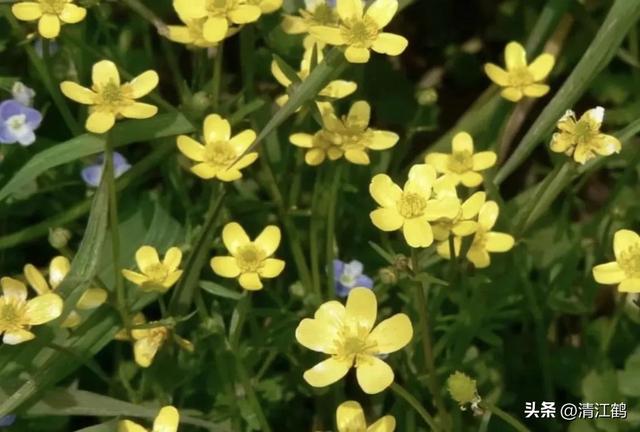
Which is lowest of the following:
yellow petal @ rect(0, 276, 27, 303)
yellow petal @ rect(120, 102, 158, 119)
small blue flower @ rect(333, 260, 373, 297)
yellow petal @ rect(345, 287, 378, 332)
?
small blue flower @ rect(333, 260, 373, 297)

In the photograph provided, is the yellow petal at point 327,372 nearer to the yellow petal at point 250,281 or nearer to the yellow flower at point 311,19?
the yellow petal at point 250,281

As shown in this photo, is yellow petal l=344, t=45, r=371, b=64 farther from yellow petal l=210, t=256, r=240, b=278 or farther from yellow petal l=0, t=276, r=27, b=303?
yellow petal l=0, t=276, r=27, b=303

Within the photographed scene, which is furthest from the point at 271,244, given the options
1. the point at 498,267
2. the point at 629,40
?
the point at 629,40

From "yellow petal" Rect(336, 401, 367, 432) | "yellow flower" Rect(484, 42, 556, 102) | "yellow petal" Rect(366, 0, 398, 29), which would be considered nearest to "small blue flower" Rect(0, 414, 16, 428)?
"yellow petal" Rect(336, 401, 367, 432)

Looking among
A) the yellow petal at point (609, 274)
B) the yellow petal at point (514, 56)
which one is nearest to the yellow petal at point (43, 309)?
the yellow petal at point (609, 274)

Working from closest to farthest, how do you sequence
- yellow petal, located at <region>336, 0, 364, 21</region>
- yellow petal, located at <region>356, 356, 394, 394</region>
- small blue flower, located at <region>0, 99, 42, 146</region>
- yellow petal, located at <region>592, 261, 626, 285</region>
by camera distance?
yellow petal, located at <region>356, 356, 394, 394</region> → yellow petal, located at <region>592, 261, 626, 285</region> → yellow petal, located at <region>336, 0, 364, 21</region> → small blue flower, located at <region>0, 99, 42, 146</region>

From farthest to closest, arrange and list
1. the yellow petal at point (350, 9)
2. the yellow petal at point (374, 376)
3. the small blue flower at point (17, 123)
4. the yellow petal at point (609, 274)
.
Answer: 1. the small blue flower at point (17, 123)
2. the yellow petal at point (350, 9)
3. the yellow petal at point (609, 274)
4. the yellow petal at point (374, 376)
